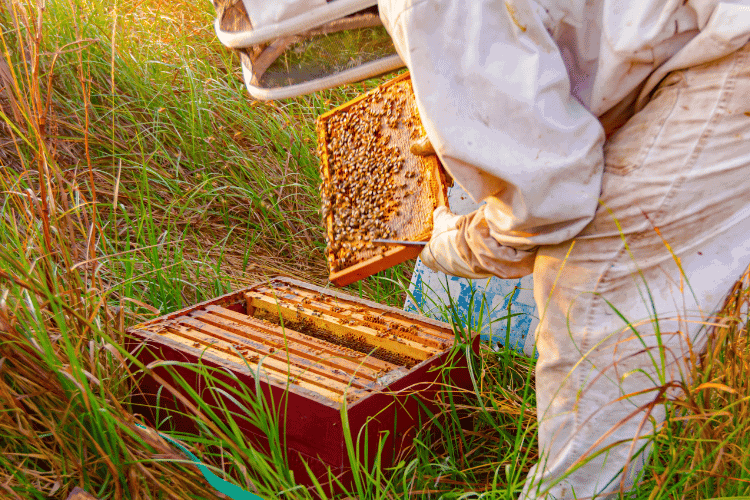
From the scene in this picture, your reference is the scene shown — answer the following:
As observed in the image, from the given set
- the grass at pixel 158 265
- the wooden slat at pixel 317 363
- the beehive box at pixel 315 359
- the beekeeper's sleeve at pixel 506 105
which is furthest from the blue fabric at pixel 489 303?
the beekeeper's sleeve at pixel 506 105

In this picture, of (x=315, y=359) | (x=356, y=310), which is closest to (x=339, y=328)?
(x=356, y=310)

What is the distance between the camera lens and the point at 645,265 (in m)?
1.63

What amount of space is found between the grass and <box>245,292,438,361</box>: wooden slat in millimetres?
224

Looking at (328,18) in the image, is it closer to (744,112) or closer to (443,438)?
(744,112)

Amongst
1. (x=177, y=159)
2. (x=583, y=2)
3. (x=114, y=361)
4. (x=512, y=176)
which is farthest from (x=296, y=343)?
(x=177, y=159)

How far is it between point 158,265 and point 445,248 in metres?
1.41

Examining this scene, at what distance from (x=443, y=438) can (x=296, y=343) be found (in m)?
0.60

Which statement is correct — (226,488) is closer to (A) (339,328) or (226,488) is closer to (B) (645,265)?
(A) (339,328)

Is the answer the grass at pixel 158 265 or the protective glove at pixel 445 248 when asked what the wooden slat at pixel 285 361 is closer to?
the grass at pixel 158 265

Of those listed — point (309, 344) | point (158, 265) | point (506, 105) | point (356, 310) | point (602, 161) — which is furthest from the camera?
point (158, 265)

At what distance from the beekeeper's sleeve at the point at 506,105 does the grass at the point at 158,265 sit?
1.64 ft

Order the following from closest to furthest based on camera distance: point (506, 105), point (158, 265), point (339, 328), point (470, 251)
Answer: point (506, 105) < point (470, 251) < point (339, 328) < point (158, 265)

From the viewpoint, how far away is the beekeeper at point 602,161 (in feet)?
4.97

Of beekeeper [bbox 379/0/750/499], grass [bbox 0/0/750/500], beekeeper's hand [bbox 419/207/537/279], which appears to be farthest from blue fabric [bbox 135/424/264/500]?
beekeeper's hand [bbox 419/207/537/279]
